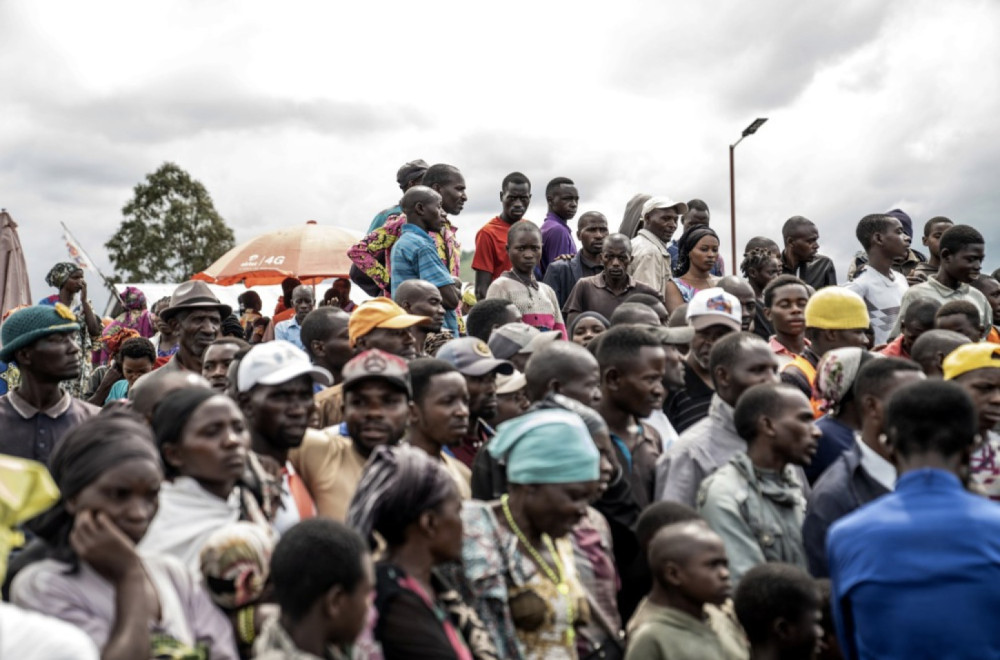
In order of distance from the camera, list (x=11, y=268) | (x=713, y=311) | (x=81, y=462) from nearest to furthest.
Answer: (x=81, y=462), (x=713, y=311), (x=11, y=268)

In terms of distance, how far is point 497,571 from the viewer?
12.8ft

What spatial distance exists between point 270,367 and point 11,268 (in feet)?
27.7

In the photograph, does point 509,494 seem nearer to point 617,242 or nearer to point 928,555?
point 928,555

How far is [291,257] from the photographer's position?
16.3m

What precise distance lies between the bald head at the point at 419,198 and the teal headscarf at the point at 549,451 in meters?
4.70

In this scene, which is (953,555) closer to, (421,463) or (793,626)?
(793,626)

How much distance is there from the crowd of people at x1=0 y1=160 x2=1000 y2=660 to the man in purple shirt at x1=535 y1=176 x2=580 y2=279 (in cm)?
291

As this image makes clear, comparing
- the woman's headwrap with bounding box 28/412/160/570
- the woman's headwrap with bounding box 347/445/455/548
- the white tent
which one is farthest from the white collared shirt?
the white tent

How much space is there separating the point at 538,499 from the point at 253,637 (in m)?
1.17

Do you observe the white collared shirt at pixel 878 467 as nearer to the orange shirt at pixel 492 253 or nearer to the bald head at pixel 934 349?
the bald head at pixel 934 349

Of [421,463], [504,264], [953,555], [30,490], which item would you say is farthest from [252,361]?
[504,264]

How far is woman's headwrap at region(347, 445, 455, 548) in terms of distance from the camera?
11.8ft

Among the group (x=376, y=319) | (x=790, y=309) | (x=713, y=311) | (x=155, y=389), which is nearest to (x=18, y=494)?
(x=155, y=389)

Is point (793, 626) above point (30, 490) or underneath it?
underneath
